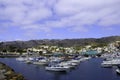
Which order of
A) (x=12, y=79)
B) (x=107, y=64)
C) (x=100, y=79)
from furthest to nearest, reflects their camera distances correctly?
1. (x=107, y=64)
2. (x=100, y=79)
3. (x=12, y=79)

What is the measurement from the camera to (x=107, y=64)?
77688mm

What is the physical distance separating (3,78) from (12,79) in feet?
4.77

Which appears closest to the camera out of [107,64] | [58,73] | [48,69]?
[58,73]

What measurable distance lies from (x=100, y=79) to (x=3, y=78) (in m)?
17.7

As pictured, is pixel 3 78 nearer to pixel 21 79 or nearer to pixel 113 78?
pixel 21 79

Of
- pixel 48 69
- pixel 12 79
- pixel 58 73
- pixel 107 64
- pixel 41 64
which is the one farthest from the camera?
pixel 41 64

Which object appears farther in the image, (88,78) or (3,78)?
(88,78)

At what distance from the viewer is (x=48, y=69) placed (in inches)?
2628

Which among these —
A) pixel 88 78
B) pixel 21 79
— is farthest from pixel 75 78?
pixel 21 79

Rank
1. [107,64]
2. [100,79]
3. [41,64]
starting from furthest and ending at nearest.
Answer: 1. [41,64]
2. [107,64]
3. [100,79]

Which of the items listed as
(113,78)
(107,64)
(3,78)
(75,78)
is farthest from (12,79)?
(107,64)

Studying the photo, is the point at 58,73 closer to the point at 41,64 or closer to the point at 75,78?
the point at 75,78

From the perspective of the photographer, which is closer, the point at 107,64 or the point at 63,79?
the point at 63,79

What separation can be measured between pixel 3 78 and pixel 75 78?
1581 centimetres
